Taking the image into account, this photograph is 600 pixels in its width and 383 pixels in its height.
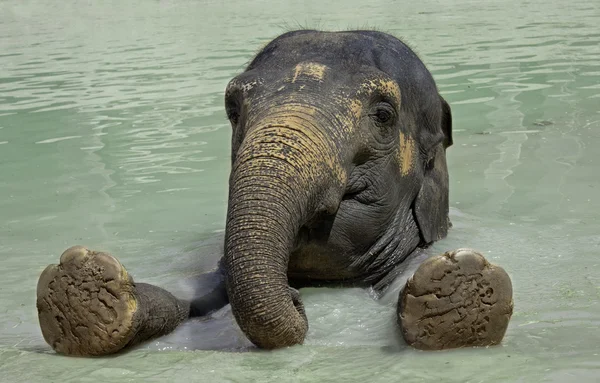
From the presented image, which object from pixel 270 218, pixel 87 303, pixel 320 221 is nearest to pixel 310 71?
pixel 320 221

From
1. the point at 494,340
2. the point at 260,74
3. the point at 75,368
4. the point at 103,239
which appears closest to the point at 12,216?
the point at 103,239

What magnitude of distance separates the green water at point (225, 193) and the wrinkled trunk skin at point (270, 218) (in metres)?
0.16

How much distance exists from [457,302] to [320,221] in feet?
3.48

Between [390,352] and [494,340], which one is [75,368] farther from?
[494,340]

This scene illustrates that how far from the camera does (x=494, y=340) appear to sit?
4.24 meters

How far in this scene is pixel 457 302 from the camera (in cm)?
415

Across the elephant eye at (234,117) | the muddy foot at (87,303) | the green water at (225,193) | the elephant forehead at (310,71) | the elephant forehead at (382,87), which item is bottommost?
the green water at (225,193)

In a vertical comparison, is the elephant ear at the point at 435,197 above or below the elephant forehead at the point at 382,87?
below

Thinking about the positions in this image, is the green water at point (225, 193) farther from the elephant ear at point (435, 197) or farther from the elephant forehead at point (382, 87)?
the elephant forehead at point (382, 87)

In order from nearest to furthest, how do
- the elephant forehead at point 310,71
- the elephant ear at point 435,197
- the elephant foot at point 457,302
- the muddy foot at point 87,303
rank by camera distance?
the elephant foot at point 457,302 → the muddy foot at point 87,303 → the elephant forehead at point 310,71 → the elephant ear at point 435,197

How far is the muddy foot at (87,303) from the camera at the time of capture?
4285 millimetres

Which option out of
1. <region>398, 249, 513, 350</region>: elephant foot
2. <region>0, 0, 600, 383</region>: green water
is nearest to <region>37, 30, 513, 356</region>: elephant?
<region>398, 249, 513, 350</region>: elephant foot

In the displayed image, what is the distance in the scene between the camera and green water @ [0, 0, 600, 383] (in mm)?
4219

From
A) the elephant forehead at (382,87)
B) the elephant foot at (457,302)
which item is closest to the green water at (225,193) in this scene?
the elephant foot at (457,302)
